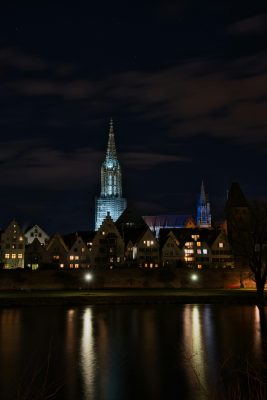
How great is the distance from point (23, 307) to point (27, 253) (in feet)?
114

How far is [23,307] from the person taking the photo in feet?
174

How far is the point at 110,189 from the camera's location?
175125mm

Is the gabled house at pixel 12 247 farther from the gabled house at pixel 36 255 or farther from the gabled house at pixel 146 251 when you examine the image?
the gabled house at pixel 146 251

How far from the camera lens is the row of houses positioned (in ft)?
267

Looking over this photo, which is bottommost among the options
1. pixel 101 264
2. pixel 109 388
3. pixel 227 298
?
pixel 109 388

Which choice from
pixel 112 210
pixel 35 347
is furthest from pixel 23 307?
pixel 112 210

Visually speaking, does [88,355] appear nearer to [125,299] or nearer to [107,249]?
[125,299]

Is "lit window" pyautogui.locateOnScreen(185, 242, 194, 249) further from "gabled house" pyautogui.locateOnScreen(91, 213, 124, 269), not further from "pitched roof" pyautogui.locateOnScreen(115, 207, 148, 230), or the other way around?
"pitched roof" pyautogui.locateOnScreen(115, 207, 148, 230)

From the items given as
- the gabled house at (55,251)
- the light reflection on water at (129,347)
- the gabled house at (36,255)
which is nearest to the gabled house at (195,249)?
the gabled house at (55,251)

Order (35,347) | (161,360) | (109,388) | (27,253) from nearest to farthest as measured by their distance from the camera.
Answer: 1. (109,388)
2. (161,360)
3. (35,347)
4. (27,253)

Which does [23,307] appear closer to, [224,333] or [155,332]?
[155,332]

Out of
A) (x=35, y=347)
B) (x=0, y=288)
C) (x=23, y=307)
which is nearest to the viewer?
(x=35, y=347)

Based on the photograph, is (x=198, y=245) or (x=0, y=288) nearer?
(x=0, y=288)

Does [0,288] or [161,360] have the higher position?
[0,288]
